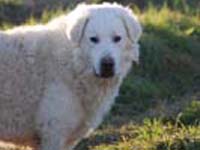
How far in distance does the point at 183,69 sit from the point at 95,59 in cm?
510

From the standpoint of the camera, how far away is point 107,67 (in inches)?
276

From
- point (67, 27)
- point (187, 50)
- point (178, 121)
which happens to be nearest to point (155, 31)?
point (187, 50)

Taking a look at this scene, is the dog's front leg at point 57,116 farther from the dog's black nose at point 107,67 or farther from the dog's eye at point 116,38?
the dog's eye at point 116,38

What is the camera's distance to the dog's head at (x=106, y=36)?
706cm

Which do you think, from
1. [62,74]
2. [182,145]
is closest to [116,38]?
[62,74]

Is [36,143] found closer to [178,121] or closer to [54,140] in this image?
[54,140]

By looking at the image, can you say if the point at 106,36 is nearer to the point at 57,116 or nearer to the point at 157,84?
the point at 57,116

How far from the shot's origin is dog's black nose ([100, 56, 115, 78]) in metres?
6.98

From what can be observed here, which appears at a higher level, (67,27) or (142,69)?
(67,27)

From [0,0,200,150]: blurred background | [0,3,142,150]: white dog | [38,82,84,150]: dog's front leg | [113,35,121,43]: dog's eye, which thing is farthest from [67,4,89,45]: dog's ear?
[0,0,200,150]: blurred background

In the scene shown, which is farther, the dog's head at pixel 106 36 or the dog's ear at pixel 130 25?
the dog's ear at pixel 130 25

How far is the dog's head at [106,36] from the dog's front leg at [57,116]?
0.32 meters

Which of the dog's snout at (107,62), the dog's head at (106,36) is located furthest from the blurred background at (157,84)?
the dog's snout at (107,62)

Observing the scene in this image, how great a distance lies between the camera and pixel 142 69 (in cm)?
1173
